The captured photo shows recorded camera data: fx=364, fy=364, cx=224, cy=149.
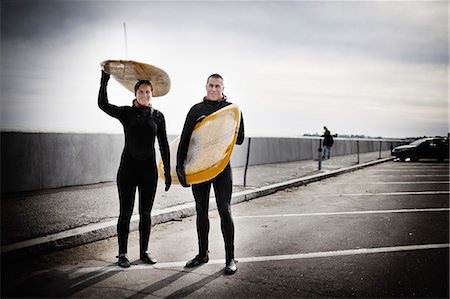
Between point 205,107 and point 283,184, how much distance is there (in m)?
6.76

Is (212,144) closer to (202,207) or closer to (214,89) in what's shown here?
(214,89)

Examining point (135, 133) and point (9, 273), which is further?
point (135, 133)

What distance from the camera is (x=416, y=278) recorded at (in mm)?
3625

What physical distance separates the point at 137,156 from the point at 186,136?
0.59 meters

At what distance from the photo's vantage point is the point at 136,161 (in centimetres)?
409

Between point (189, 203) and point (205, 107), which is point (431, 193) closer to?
point (189, 203)

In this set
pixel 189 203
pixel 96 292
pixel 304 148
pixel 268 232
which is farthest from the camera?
pixel 304 148

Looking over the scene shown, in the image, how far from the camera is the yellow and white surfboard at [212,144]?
388 cm

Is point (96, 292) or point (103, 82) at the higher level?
point (103, 82)

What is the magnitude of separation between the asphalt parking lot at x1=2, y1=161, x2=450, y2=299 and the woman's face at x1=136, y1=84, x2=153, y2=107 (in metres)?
1.83

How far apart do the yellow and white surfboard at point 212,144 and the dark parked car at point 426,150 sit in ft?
70.3

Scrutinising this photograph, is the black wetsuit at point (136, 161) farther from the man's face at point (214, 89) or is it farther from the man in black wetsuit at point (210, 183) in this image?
the man's face at point (214, 89)

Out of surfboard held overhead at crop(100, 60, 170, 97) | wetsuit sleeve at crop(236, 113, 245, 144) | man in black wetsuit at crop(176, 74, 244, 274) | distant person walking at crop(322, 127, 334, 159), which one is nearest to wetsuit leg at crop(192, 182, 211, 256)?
man in black wetsuit at crop(176, 74, 244, 274)

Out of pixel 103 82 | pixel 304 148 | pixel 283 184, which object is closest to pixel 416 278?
pixel 103 82
